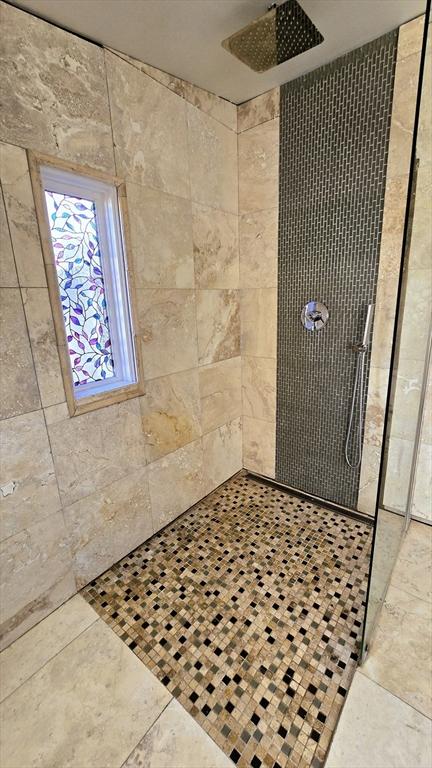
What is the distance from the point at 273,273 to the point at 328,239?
41 centimetres

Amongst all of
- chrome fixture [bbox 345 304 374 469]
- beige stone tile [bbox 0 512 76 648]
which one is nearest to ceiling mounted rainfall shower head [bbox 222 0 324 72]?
chrome fixture [bbox 345 304 374 469]

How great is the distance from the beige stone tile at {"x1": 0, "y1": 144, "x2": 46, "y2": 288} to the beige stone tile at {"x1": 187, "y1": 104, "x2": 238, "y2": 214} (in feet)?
3.20

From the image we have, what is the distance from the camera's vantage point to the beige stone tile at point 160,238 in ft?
5.70

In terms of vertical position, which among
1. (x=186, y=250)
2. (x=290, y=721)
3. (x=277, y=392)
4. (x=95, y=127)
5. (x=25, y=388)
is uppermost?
(x=95, y=127)

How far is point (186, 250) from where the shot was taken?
2014mm

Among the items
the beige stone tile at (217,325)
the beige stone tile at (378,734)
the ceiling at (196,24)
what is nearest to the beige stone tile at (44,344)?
the beige stone tile at (217,325)

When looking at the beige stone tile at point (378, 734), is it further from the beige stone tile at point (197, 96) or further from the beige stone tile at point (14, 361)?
the beige stone tile at point (197, 96)

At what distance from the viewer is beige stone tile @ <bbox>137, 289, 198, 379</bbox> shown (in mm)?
1854

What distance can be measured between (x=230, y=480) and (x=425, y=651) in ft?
5.04

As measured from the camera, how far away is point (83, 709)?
1283 millimetres

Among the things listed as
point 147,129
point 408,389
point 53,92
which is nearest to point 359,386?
point 408,389

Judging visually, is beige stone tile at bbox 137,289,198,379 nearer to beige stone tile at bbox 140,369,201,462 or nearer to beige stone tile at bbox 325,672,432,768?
beige stone tile at bbox 140,369,201,462

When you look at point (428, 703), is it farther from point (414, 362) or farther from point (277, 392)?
point (277, 392)

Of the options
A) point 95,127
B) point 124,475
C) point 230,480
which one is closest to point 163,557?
point 124,475
